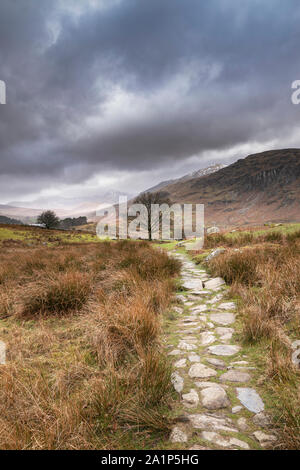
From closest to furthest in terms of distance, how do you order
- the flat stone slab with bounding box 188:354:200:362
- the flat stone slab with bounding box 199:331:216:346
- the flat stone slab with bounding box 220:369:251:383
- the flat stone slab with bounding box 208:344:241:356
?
1. the flat stone slab with bounding box 220:369:251:383
2. the flat stone slab with bounding box 188:354:200:362
3. the flat stone slab with bounding box 208:344:241:356
4. the flat stone slab with bounding box 199:331:216:346

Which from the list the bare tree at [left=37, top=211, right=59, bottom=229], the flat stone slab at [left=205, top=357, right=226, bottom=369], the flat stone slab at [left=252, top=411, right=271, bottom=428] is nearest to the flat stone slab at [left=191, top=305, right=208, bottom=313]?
the flat stone slab at [left=205, top=357, right=226, bottom=369]

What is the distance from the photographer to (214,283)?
5734 millimetres

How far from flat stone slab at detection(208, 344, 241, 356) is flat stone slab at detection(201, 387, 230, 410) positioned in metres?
0.69

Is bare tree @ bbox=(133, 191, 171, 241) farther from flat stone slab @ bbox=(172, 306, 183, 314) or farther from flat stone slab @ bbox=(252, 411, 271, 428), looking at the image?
flat stone slab @ bbox=(252, 411, 271, 428)

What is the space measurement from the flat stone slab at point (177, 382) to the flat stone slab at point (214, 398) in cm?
20

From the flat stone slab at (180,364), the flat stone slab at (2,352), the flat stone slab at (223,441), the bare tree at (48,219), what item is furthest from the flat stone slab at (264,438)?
the bare tree at (48,219)

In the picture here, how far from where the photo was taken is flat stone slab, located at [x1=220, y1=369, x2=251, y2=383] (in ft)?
7.13

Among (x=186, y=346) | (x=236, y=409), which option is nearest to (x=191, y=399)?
(x=236, y=409)

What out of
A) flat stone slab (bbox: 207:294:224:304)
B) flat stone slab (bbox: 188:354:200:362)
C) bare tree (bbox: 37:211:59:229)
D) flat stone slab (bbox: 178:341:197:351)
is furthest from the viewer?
bare tree (bbox: 37:211:59:229)

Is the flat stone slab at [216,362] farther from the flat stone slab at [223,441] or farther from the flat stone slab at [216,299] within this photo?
the flat stone slab at [216,299]

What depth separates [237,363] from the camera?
2.45 meters

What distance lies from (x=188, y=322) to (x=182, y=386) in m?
1.61

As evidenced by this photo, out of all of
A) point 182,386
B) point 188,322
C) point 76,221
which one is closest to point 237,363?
point 182,386
